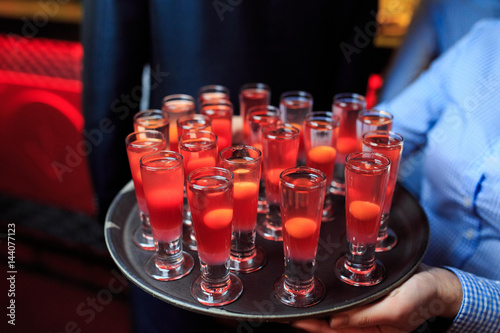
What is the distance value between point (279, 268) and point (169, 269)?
0.25 m

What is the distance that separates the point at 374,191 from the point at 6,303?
197cm

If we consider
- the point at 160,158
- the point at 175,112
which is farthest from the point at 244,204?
the point at 175,112

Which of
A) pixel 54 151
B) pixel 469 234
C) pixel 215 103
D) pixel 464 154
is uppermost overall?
pixel 215 103

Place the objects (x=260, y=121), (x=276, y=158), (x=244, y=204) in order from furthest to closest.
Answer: (x=260, y=121), (x=276, y=158), (x=244, y=204)

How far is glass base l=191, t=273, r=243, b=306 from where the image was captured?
0.91 metres

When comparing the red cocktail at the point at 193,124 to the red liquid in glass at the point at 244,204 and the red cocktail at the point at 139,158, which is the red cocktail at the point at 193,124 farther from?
the red liquid in glass at the point at 244,204

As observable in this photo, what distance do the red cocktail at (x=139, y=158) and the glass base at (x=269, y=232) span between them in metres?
0.28

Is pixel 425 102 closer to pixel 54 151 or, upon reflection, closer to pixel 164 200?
pixel 164 200

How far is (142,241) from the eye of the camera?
3.73 ft

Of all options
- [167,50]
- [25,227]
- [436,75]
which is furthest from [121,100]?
[25,227]

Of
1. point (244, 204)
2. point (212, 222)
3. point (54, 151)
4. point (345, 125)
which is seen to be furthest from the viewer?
point (54, 151)

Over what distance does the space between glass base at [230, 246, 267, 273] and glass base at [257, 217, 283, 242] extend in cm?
7

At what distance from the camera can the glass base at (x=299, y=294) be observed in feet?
3.01

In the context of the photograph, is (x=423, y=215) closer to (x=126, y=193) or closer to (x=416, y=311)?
(x=416, y=311)
